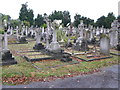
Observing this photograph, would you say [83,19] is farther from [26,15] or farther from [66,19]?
[26,15]

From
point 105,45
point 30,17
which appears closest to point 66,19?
point 30,17

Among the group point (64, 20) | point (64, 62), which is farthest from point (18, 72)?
point (64, 20)

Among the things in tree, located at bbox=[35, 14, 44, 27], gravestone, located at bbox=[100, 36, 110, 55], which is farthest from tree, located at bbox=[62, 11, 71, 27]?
gravestone, located at bbox=[100, 36, 110, 55]

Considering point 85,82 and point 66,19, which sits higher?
point 66,19

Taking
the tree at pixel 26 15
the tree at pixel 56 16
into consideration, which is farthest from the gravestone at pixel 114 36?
the tree at pixel 56 16

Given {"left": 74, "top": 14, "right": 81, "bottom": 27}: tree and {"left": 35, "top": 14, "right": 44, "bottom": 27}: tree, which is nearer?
{"left": 74, "top": 14, "right": 81, "bottom": 27}: tree

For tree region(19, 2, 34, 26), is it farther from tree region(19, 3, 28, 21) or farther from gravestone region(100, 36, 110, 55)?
gravestone region(100, 36, 110, 55)

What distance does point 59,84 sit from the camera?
608 centimetres

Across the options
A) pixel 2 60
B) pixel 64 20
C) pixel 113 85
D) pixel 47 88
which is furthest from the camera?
pixel 64 20

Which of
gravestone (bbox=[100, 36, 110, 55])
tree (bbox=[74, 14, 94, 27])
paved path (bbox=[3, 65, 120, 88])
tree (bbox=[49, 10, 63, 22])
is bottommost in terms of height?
paved path (bbox=[3, 65, 120, 88])

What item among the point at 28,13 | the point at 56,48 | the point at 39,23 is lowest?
the point at 56,48

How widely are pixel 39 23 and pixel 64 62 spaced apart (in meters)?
49.1

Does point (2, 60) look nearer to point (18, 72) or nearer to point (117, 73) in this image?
point (18, 72)

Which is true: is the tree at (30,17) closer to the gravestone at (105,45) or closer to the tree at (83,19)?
the tree at (83,19)
